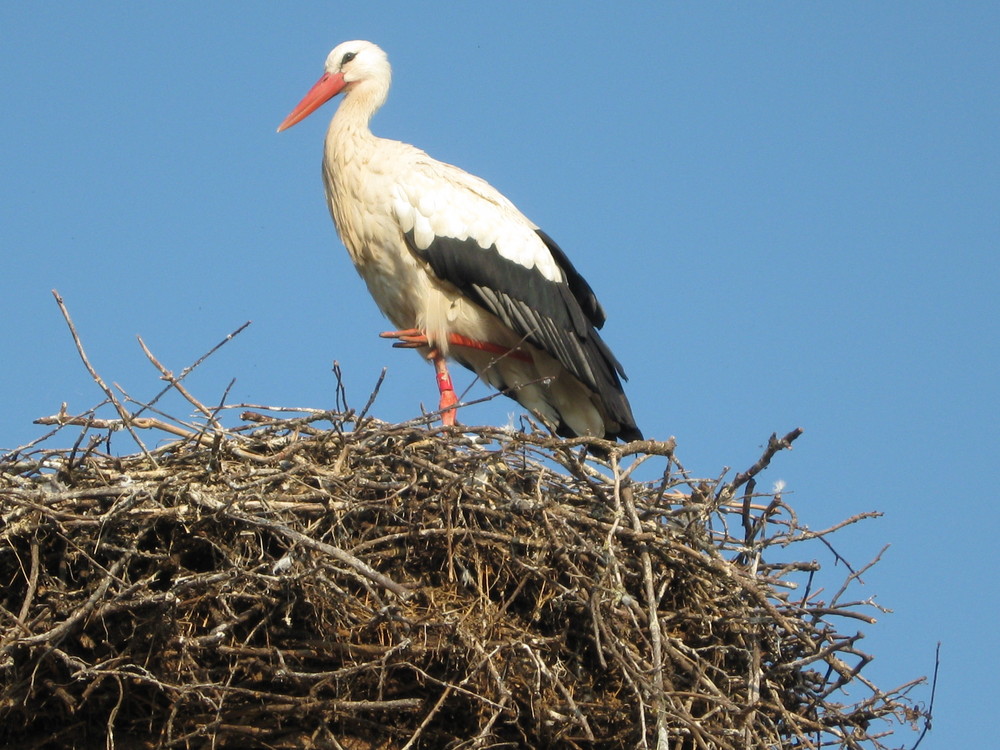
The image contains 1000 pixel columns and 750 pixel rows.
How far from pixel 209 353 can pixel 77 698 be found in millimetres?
1071

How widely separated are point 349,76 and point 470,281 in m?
1.42

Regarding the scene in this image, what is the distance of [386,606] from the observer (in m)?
4.01

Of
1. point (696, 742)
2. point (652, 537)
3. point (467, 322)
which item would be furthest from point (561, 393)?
point (696, 742)

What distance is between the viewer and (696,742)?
422 centimetres

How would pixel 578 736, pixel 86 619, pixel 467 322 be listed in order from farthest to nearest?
pixel 467 322 < pixel 578 736 < pixel 86 619

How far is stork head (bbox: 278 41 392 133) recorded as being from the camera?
7.04 m

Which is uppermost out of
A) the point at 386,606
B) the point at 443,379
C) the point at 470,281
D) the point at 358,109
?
the point at 358,109

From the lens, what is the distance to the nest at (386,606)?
4.10m

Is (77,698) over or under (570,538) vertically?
under

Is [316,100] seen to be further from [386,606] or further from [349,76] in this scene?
[386,606]

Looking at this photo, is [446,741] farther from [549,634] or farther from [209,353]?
[209,353]

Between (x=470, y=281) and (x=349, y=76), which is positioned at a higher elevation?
(x=349, y=76)

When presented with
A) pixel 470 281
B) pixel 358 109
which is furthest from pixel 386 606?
pixel 358 109

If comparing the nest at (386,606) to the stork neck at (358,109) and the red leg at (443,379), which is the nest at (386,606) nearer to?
the red leg at (443,379)
